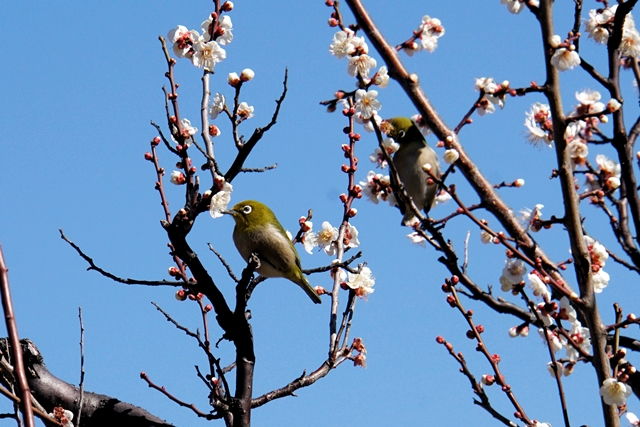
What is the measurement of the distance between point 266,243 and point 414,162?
1.34 meters

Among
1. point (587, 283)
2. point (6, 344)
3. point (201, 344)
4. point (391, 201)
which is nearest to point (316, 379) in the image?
point (201, 344)

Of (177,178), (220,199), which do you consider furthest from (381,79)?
(177,178)

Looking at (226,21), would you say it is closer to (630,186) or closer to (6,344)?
(6,344)

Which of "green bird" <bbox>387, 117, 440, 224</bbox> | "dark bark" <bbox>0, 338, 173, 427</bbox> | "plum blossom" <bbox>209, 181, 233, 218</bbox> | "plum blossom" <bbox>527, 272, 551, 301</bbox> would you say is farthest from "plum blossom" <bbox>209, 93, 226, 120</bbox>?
"plum blossom" <bbox>527, 272, 551, 301</bbox>

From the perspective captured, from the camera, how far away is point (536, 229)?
325 cm

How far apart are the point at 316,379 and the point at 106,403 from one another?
125 centimetres

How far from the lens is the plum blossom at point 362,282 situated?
507 cm

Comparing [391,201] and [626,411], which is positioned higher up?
[391,201]

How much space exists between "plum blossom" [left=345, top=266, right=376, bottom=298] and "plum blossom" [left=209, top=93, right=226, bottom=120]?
4.71 ft

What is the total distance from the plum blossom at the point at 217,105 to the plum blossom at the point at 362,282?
1434 millimetres

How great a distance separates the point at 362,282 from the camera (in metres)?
5.07

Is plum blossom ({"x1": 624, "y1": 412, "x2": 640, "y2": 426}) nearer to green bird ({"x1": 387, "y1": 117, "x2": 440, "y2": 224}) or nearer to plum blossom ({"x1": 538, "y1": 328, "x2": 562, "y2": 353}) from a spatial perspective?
plum blossom ({"x1": 538, "y1": 328, "x2": 562, "y2": 353})

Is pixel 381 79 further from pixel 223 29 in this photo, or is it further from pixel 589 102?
pixel 223 29

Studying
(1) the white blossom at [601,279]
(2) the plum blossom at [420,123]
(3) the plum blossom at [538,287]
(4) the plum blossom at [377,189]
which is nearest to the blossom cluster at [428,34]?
(2) the plum blossom at [420,123]
